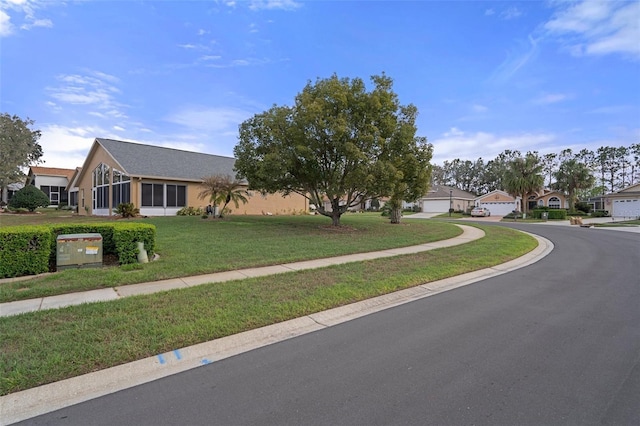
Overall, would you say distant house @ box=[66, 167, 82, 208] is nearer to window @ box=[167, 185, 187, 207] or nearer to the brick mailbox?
window @ box=[167, 185, 187, 207]

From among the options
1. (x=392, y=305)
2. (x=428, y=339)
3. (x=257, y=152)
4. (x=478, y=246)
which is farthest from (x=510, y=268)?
(x=257, y=152)

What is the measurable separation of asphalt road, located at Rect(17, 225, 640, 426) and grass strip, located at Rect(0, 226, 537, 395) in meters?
0.68

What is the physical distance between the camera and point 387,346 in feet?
13.2

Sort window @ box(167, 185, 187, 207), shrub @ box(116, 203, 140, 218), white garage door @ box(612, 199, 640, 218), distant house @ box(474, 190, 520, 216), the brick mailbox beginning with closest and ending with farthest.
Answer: the brick mailbox → shrub @ box(116, 203, 140, 218) → window @ box(167, 185, 187, 207) → white garage door @ box(612, 199, 640, 218) → distant house @ box(474, 190, 520, 216)

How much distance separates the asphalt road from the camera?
2721 mm

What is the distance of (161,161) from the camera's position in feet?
78.8

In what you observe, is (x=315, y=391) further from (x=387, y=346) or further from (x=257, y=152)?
(x=257, y=152)

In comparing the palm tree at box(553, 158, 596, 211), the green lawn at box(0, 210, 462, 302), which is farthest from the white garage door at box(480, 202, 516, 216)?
the green lawn at box(0, 210, 462, 302)

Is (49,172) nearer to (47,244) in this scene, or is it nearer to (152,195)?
(152,195)

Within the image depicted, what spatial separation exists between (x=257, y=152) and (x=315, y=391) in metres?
14.6

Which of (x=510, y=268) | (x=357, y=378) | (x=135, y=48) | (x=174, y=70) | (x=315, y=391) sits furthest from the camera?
(x=174, y=70)

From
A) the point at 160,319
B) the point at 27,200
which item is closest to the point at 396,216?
the point at 160,319

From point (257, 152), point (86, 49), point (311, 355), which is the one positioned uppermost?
point (86, 49)

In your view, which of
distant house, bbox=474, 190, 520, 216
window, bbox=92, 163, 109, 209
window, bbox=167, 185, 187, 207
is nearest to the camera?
window, bbox=167, 185, 187, 207
